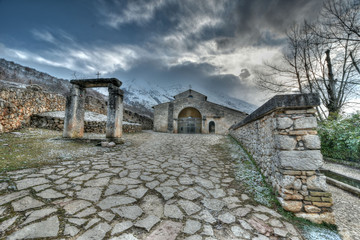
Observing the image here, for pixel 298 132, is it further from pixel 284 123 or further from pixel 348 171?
pixel 348 171

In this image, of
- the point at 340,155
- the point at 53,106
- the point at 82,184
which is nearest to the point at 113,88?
the point at 82,184

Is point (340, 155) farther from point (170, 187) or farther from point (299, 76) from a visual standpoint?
point (170, 187)

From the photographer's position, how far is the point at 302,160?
7.22 feet

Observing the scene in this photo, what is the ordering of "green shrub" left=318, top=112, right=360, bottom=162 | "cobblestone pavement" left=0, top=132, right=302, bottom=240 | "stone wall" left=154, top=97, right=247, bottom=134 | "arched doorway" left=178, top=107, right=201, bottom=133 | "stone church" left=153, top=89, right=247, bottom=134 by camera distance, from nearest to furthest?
"cobblestone pavement" left=0, top=132, right=302, bottom=240
"green shrub" left=318, top=112, right=360, bottom=162
"stone wall" left=154, top=97, right=247, bottom=134
"stone church" left=153, top=89, right=247, bottom=134
"arched doorway" left=178, top=107, right=201, bottom=133

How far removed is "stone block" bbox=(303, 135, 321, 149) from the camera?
2.20 m

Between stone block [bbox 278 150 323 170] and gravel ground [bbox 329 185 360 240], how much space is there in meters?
0.86

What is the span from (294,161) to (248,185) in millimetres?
1058

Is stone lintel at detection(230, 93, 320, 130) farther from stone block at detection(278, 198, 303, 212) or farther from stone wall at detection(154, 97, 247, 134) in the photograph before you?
stone wall at detection(154, 97, 247, 134)

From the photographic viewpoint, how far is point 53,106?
9109 millimetres

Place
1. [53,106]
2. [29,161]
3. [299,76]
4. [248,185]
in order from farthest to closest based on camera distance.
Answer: [299,76] < [53,106] < [29,161] < [248,185]

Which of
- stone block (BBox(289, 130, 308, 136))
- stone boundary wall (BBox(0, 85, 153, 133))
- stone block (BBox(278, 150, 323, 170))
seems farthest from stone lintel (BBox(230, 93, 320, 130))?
stone boundary wall (BBox(0, 85, 153, 133))

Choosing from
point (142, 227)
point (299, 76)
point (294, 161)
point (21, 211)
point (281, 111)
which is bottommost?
point (142, 227)

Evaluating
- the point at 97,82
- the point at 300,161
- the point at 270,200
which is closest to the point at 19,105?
the point at 97,82

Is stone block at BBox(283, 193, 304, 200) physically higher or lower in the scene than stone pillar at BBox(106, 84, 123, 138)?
lower
